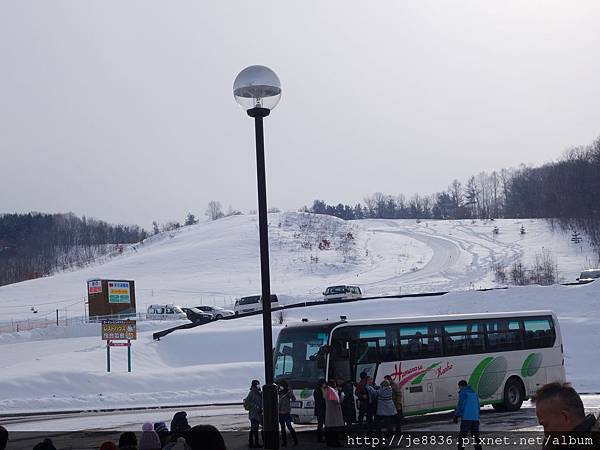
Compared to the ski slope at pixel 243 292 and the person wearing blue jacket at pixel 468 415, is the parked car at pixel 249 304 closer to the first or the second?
the ski slope at pixel 243 292

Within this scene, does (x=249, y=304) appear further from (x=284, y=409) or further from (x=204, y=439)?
(x=204, y=439)

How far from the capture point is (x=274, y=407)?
1194cm

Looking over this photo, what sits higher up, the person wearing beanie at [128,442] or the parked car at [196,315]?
the person wearing beanie at [128,442]

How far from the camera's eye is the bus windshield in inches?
728

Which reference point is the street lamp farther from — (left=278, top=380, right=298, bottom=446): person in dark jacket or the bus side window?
the bus side window

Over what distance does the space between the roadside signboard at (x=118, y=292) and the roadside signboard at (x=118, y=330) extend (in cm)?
1646

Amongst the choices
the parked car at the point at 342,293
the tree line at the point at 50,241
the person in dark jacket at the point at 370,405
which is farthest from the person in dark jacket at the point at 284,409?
the tree line at the point at 50,241

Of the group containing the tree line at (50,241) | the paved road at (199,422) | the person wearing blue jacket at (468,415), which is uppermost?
the tree line at (50,241)

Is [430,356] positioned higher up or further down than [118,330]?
further down

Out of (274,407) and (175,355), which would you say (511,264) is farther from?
(274,407)

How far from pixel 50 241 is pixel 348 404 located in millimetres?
165086

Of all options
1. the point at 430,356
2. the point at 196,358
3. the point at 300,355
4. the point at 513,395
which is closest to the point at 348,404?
the point at 300,355

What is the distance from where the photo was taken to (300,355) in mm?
18906

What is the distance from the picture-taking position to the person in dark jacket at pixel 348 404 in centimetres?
1722
